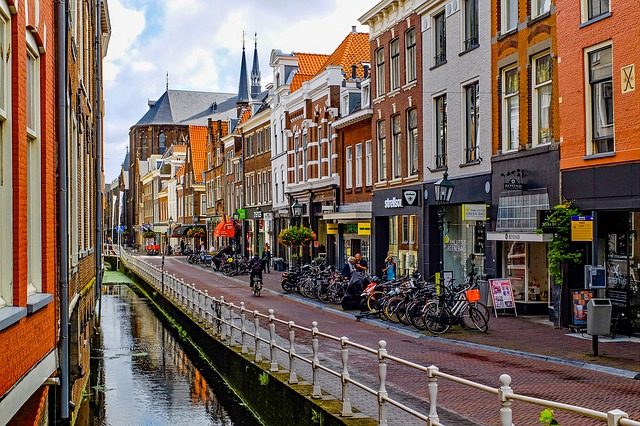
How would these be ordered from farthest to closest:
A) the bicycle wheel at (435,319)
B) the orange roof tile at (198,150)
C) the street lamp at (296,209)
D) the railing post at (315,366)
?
1. the orange roof tile at (198,150)
2. the street lamp at (296,209)
3. the bicycle wheel at (435,319)
4. the railing post at (315,366)

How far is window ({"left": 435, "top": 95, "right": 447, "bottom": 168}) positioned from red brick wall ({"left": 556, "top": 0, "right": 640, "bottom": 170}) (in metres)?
7.27

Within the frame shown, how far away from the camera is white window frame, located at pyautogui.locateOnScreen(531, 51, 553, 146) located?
1941cm

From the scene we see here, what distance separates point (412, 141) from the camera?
2839 cm

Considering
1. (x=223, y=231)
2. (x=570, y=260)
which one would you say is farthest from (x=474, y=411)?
(x=223, y=231)

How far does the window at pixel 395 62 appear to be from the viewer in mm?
29406

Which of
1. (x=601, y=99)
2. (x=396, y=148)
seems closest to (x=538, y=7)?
(x=601, y=99)

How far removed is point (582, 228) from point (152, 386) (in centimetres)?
965

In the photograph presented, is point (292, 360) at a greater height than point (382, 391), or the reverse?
point (382, 391)

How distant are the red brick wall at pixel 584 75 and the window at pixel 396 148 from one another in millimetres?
11269

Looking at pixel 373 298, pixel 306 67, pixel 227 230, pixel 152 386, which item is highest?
pixel 306 67

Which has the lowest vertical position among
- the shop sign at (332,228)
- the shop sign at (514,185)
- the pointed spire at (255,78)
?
the shop sign at (332,228)

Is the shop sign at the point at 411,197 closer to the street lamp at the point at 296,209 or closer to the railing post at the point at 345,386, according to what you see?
the street lamp at the point at 296,209

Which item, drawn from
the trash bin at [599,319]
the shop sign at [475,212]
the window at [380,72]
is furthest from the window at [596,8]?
the window at [380,72]

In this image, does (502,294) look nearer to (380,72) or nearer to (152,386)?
(152,386)
